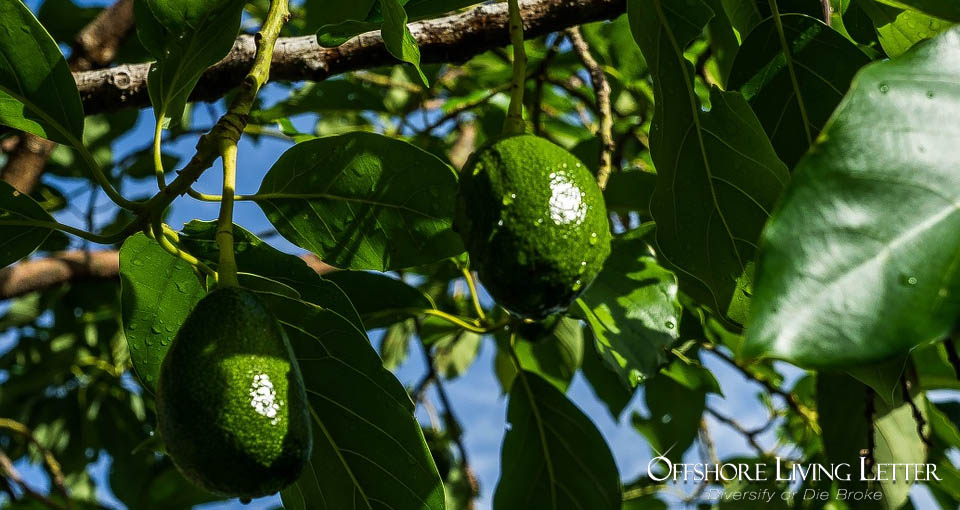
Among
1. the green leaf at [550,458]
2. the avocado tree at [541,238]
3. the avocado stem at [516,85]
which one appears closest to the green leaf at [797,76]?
the avocado tree at [541,238]

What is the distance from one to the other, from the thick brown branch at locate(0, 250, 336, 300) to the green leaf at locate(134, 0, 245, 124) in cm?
110

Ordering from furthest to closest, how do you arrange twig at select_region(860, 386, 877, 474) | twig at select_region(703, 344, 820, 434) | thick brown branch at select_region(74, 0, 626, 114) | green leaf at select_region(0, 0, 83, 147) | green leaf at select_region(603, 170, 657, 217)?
twig at select_region(703, 344, 820, 434)
green leaf at select_region(603, 170, 657, 217)
twig at select_region(860, 386, 877, 474)
thick brown branch at select_region(74, 0, 626, 114)
green leaf at select_region(0, 0, 83, 147)

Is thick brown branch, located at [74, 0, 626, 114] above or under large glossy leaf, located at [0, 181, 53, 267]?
above

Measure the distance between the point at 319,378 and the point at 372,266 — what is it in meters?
0.18

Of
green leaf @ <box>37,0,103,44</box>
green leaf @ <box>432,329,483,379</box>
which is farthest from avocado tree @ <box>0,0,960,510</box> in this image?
green leaf @ <box>432,329,483,379</box>

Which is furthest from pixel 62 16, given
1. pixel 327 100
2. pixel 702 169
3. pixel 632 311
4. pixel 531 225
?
pixel 531 225

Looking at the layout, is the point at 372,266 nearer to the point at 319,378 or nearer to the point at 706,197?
the point at 319,378

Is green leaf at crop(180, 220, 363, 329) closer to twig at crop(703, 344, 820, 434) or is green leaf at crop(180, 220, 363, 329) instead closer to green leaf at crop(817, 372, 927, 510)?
green leaf at crop(817, 372, 927, 510)

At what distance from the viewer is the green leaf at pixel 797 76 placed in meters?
1.21

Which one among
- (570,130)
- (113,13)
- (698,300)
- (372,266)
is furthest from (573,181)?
(113,13)

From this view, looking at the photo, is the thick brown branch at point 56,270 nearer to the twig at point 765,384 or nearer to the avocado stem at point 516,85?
the twig at point 765,384

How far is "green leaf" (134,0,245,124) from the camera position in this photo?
1089mm

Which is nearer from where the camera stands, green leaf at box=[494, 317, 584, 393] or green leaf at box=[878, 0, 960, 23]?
green leaf at box=[878, 0, 960, 23]

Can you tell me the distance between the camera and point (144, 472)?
10.6 feet
